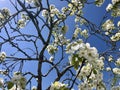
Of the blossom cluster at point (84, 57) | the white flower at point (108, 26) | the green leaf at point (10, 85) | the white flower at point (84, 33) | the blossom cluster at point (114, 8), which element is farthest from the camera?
the white flower at point (84, 33)

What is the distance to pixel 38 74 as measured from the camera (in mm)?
9102

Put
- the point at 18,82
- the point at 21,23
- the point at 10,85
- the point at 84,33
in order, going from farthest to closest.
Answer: the point at 84,33
the point at 21,23
the point at 18,82
the point at 10,85

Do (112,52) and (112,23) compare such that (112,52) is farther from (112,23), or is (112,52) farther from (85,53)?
(85,53)

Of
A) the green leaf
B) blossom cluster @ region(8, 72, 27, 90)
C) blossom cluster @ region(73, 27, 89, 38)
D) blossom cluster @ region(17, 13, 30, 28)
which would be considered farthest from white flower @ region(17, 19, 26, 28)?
the green leaf

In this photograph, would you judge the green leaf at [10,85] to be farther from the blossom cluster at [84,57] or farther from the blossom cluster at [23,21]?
the blossom cluster at [23,21]

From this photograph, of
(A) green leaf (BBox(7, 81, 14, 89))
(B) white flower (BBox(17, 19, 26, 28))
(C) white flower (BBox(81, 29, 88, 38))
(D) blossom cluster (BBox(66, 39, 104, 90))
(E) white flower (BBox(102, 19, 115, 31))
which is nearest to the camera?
(D) blossom cluster (BBox(66, 39, 104, 90))

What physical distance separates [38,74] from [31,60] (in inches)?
27.9

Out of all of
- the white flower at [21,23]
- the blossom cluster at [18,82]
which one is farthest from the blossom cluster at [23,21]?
the blossom cluster at [18,82]

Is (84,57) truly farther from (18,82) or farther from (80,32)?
(80,32)

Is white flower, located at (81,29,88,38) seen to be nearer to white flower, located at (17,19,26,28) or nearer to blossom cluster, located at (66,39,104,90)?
white flower, located at (17,19,26,28)

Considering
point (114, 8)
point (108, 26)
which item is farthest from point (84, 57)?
point (108, 26)

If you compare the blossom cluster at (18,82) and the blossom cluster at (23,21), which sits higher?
the blossom cluster at (23,21)

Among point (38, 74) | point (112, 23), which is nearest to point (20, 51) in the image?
point (38, 74)

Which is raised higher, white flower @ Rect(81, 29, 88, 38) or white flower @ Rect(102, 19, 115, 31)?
white flower @ Rect(81, 29, 88, 38)
